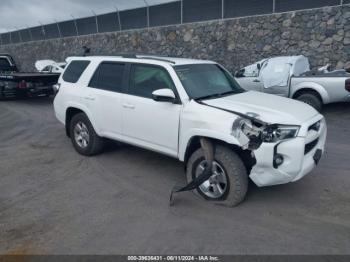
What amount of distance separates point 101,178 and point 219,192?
2.03 meters

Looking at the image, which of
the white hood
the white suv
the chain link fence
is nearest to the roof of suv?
the white suv

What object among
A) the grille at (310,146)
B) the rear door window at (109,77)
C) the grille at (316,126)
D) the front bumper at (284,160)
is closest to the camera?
the front bumper at (284,160)

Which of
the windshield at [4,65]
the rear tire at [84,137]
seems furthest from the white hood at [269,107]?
the windshield at [4,65]

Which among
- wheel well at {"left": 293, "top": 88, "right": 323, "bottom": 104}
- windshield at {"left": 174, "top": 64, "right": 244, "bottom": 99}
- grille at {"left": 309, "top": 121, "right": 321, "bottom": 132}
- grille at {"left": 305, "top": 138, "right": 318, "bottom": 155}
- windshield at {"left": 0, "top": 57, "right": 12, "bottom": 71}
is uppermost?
windshield at {"left": 174, "top": 64, "right": 244, "bottom": 99}

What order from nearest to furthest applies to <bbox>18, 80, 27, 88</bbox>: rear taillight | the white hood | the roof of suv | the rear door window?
the white hood → the roof of suv → the rear door window → <bbox>18, 80, 27, 88</bbox>: rear taillight

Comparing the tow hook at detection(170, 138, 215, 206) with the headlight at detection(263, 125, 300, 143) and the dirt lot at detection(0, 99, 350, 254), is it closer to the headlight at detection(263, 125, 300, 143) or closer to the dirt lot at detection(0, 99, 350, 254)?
the dirt lot at detection(0, 99, 350, 254)

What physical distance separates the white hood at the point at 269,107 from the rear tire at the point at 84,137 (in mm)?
2575

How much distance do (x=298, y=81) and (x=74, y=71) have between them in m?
6.36

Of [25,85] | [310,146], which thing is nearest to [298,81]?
[310,146]

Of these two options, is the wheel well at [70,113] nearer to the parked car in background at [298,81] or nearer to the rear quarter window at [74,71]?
the rear quarter window at [74,71]

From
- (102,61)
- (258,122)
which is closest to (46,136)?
(102,61)

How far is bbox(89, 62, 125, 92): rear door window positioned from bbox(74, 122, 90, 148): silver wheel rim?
0.84 meters

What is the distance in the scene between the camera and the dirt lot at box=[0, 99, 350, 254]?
3443 mm

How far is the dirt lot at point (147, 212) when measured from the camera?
136 inches
